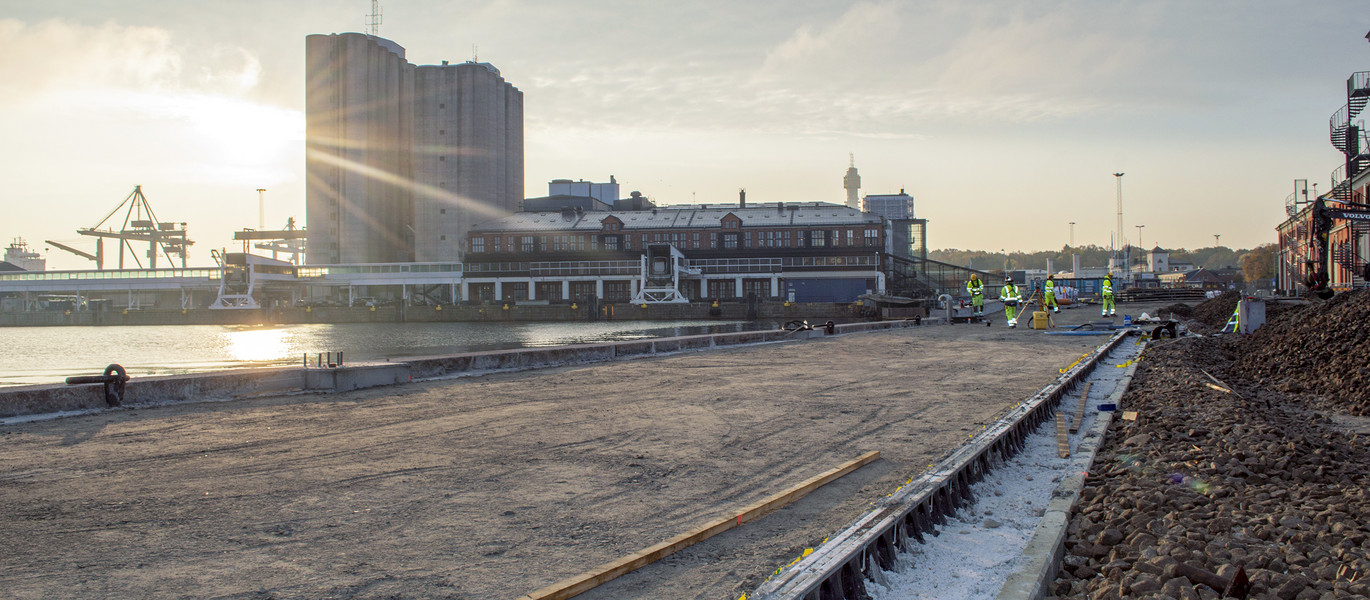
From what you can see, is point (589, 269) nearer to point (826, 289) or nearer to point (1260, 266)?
point (826, 289)

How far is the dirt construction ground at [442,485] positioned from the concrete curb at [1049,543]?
4.12 ft

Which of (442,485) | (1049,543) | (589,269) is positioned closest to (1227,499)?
(1049,543)

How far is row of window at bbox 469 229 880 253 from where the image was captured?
79062 millimetres

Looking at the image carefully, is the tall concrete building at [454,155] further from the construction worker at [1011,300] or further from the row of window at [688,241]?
the construction worker at [1011,300]

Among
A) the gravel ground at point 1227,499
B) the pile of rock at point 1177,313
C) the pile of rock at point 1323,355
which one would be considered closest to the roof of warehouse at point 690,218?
the pile of rock at point 1177,313

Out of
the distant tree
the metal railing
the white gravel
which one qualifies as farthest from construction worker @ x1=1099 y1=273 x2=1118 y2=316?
the distant tree

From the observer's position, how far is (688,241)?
82438 mm

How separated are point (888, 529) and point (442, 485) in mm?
3660

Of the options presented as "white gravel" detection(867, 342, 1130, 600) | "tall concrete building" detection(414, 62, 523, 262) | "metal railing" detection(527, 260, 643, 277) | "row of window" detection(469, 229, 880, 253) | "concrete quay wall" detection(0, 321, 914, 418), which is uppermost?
"tall concrete building" detection(414, 62, 523, 262)

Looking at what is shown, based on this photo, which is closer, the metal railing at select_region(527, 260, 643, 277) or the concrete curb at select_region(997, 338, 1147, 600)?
the concrete curb at select_region(997, 338, 1147, 600)

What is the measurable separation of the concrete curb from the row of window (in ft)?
241

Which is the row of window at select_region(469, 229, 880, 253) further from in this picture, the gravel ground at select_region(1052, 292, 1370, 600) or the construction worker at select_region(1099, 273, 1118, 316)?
the gravel ground at select_region(1052, 292, 1370, 600)

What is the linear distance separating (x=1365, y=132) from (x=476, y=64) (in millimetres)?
87599

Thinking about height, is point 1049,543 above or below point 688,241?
below
